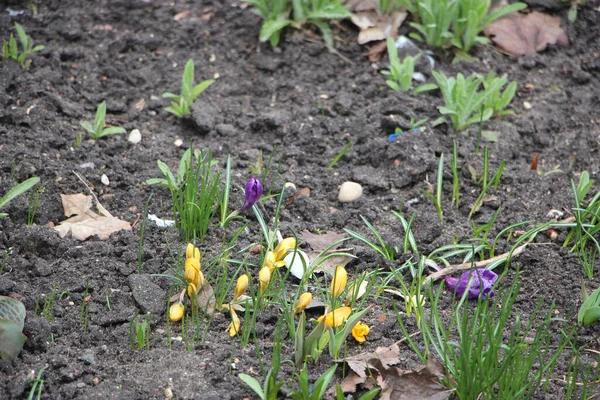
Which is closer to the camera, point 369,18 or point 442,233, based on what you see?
point 442,233

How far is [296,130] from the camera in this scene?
3541 millimetres

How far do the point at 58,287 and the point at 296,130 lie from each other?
1.47 meters

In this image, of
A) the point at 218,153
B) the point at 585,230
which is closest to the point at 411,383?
the point at 585,230

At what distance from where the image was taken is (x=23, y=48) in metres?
3.82

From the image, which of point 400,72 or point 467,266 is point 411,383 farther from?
point 400,72

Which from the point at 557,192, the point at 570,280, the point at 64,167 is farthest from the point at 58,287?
the point at 557,192

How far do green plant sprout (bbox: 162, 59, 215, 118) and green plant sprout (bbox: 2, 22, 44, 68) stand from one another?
0.80 metres

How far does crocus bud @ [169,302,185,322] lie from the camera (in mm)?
2422

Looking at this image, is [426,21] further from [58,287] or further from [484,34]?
[58,287]

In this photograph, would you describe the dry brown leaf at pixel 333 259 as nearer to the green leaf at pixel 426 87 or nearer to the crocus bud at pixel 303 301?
the crocus bud at pixel 303 301

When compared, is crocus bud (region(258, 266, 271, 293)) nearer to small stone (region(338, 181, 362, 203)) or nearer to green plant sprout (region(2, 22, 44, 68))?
small stone (region(338, 181, 362, 203))

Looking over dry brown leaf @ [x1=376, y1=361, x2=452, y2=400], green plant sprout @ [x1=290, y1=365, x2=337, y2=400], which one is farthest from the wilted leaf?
green plant sprout @ [x1=290, y1=365, x2=337, y2=400]

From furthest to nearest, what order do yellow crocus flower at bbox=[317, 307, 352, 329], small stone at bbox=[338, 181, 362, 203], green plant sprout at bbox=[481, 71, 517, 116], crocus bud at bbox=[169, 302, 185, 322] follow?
green plant sprout at bbox=[481, 71, 517, 116], small stone at bbox=[338, 181, 362, 203], crocus bud at bbox=[169, 302, 185, 322], yellow crocus flower at bbox=[317, 307, 352, 329]

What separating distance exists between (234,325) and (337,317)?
0.34m
